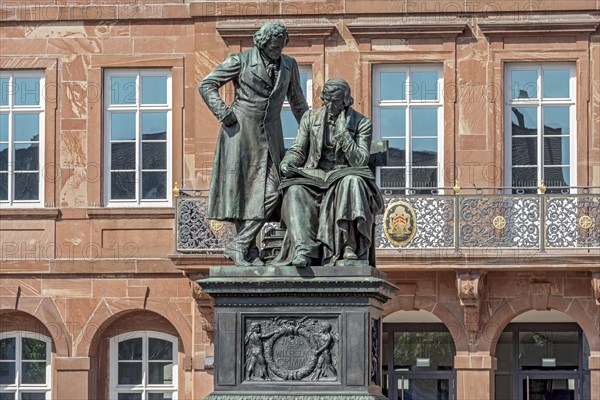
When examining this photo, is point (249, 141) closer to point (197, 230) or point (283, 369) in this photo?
point (283, 369)

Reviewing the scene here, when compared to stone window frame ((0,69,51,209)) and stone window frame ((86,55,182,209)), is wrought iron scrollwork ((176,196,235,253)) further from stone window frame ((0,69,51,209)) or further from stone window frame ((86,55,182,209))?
stone window frame ((0,69,51,209))

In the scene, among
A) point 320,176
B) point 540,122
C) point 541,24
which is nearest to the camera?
point 320,176

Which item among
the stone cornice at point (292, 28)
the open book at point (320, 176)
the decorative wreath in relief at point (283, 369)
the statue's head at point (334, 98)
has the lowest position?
the decorative wreath in relief at point (283, 369)

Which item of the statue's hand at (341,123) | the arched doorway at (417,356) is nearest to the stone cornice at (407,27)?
the arched doorway at (417,356)

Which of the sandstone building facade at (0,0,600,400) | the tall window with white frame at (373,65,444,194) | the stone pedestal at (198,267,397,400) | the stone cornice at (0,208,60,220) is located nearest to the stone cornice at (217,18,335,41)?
the sandstone building facade at (0,0,600,400)

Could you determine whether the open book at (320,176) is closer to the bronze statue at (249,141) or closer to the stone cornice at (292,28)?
the bronze statue at (249,141)

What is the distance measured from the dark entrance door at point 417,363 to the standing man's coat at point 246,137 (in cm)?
1702

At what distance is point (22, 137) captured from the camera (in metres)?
33.0

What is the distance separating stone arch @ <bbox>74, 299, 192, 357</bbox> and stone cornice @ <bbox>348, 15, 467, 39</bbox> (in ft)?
15.7

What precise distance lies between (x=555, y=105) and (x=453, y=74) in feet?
4.95

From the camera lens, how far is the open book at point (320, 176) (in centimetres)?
1630

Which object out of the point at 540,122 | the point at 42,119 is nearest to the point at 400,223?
the point at 540,122

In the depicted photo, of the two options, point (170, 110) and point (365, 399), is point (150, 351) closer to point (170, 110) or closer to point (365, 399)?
point (170, 110)

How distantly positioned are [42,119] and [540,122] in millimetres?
7201
